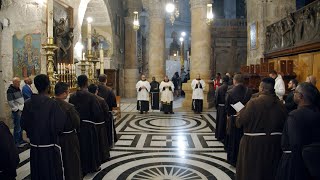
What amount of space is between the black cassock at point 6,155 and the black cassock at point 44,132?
61 cm

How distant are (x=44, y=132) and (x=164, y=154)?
132 inches

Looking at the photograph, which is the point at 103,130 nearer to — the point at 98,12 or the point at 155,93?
the point at 155,93

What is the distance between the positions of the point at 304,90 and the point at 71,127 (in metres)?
2.86

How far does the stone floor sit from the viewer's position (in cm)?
518

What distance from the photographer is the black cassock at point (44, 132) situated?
3.50m

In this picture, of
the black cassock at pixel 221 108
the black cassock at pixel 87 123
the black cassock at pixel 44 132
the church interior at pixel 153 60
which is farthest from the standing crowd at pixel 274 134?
the black cassock at pixel 87 123

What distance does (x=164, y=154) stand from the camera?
21.1ft

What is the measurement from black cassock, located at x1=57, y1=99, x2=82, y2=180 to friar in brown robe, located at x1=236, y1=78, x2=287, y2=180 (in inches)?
86.7

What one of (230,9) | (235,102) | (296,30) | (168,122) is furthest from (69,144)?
(230,9)

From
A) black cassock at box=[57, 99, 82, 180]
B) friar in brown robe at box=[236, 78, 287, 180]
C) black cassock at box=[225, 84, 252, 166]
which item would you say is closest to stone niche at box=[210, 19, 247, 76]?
black cassock at box=[225, 84, 252, 166]

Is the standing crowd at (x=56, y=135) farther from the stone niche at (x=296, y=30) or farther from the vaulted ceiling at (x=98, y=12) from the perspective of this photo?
the vaulted ceiling at (x=98, y=12)

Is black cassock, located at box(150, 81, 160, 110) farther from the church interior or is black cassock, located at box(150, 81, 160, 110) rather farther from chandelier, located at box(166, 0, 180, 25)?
chandelier, located at box(166, 0, 180, 25)

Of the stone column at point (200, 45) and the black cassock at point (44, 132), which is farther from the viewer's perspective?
the stone column at point (200, 45)

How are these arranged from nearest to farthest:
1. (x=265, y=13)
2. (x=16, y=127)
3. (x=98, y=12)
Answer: (x=16, y=127)
(x=265, y=13)
(x=98, y=12)
